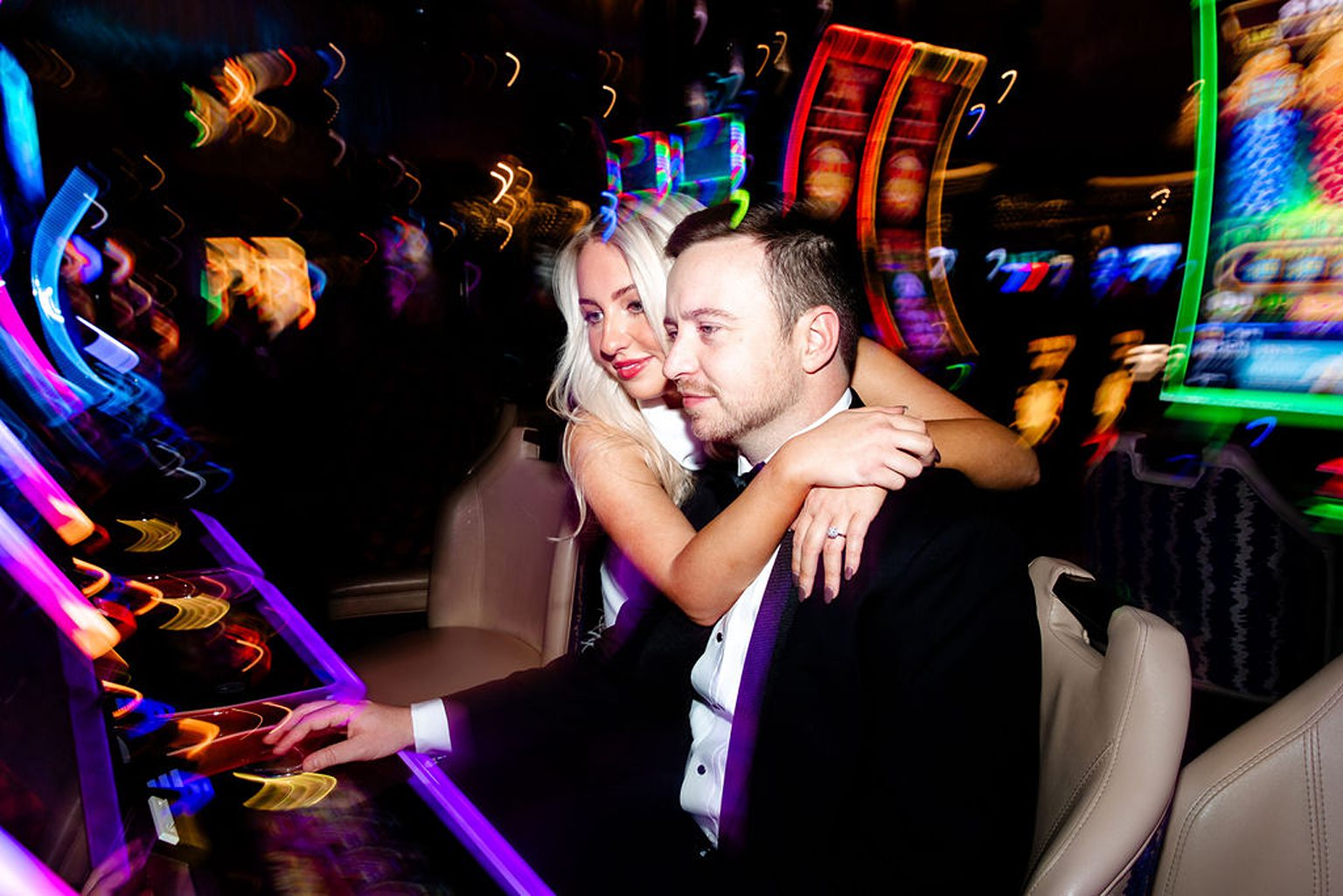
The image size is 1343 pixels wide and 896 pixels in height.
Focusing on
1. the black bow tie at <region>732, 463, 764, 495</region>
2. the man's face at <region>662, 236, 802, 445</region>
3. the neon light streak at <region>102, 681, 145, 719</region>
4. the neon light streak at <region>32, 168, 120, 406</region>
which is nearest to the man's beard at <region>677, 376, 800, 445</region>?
the man's face at <region>662, 236, 802, 445</region>

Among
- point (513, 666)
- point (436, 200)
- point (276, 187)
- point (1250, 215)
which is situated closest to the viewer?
point (513, 666)

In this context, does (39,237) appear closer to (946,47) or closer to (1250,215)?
(946,47)

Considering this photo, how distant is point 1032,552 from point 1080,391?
933mm

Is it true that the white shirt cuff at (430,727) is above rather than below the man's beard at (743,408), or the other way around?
below

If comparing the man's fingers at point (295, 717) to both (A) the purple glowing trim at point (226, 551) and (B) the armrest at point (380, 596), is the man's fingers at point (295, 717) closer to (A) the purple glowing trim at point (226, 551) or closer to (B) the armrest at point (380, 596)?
(A) the purple glowing trim at point (226, 551)

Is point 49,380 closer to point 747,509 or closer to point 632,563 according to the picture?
point 632,563

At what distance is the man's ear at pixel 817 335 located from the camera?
1.27 metres

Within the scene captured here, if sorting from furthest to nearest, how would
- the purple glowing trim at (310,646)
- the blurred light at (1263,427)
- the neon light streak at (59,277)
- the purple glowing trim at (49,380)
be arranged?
the neon light streak at (59,277)
the purple glowing trim at (49,380)
the blurred light at (1263,427)
the purple glowing trim at (310,646)

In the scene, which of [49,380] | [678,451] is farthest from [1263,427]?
[49,380]

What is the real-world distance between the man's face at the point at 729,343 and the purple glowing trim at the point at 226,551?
1.23 metres

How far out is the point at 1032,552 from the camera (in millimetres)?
3939

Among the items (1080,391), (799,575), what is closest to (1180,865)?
(799,575)

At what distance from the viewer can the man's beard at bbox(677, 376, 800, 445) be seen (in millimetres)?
1288

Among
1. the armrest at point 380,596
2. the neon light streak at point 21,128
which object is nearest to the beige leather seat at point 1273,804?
the armrest at point 380,596
